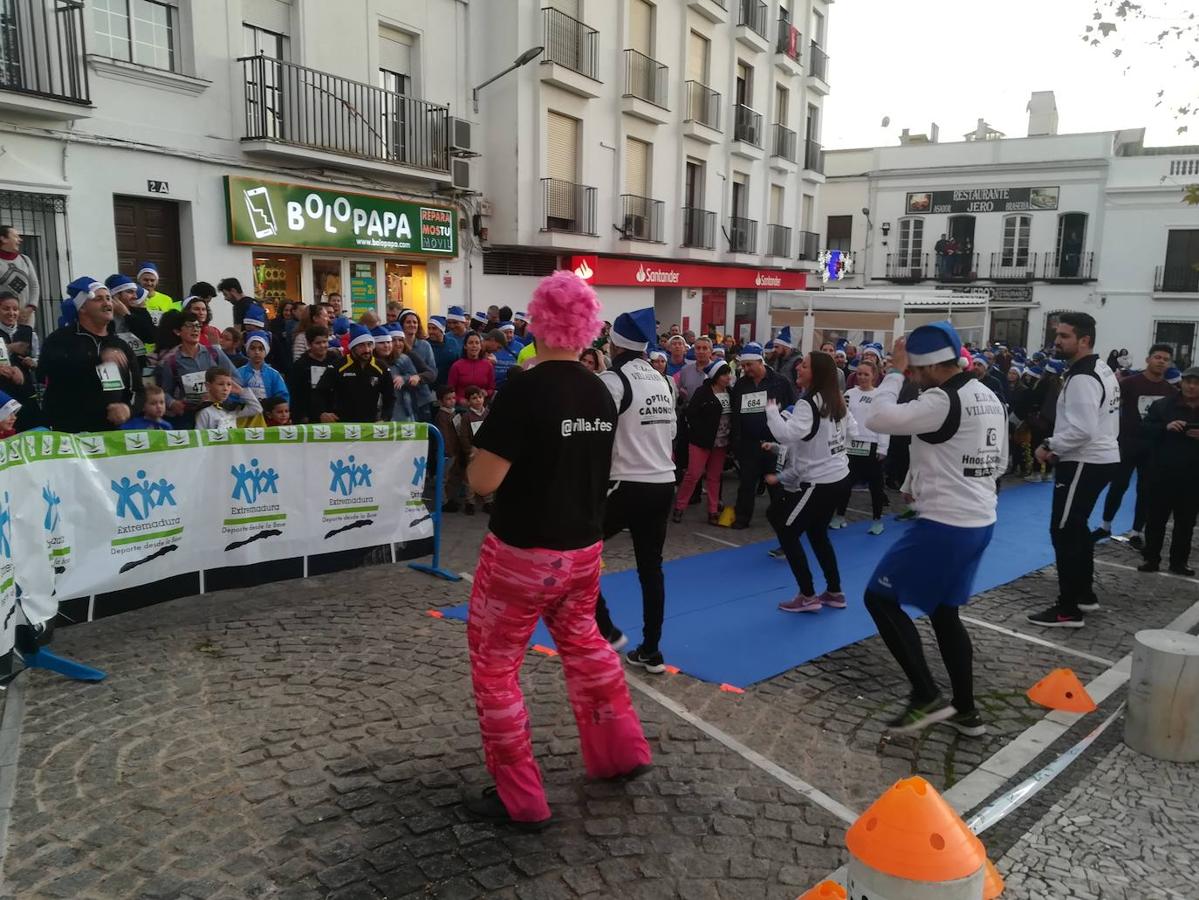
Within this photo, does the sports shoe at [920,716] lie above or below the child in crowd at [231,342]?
below

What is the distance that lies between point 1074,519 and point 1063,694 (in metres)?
1.83

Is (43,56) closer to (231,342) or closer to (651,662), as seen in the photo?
(231,342)

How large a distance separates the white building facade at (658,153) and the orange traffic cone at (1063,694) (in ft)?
51.9

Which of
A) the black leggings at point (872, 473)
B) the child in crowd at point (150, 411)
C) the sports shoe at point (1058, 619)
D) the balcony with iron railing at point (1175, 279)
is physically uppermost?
the balcony with iron railing at point (1175, 279)

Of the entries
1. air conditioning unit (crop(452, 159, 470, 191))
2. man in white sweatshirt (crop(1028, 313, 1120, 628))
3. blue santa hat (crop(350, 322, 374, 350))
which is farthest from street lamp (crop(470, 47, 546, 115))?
man in white sweatshirt (crop(1028, 313, 1120, 628))

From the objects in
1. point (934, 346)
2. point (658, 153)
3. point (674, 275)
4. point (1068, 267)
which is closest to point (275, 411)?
point (934, 346)

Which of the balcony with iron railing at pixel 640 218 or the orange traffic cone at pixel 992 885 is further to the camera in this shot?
the balcony with iron railing at pixel 640 218

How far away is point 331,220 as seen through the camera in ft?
49.5

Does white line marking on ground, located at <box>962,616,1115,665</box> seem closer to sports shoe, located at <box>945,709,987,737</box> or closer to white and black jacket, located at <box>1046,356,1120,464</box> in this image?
white and black jacket, located at <box>1046,356,1120,464</box>

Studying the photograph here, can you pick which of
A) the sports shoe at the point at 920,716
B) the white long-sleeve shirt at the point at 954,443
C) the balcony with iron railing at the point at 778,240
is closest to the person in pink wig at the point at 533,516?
the white long-sleeve shirt at the point at 954,443

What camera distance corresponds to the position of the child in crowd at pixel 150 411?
20.8 ft

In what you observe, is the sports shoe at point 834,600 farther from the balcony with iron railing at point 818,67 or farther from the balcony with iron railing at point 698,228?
the balcony with iron railing at point 818,67

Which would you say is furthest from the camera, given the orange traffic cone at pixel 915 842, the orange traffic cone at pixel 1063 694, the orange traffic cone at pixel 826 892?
the orange traffic cone at pixel 1063 694

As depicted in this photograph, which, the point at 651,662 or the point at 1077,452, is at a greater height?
the point at 1077,452
